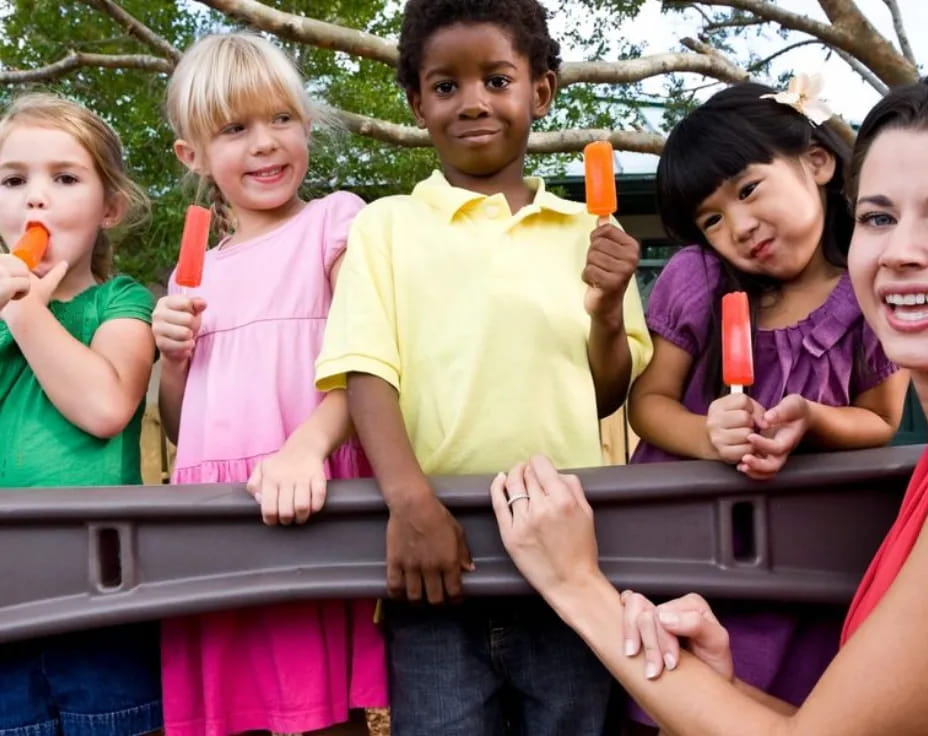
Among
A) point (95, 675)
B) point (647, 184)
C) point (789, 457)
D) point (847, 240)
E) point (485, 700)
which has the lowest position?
point (485, 700)

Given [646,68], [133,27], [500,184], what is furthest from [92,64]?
[500,184]

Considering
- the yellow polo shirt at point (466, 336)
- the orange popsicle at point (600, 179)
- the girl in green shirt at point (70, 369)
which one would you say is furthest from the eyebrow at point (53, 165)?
the orange popsicle at point (600, 179)

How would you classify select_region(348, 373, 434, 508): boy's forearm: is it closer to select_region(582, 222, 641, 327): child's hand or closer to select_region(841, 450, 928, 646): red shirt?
select_region(582, 222, 641, 327): child's hand

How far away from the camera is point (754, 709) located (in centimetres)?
121

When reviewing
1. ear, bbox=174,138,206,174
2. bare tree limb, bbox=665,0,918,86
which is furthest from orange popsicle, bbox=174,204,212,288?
bare tree limb, bbox=665,0,918,86

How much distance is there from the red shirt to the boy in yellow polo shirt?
514 mm

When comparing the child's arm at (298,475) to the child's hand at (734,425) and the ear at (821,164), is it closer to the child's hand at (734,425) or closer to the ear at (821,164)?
the child's hand at (734,425)

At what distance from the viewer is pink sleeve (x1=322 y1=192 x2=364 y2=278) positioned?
1975 mm

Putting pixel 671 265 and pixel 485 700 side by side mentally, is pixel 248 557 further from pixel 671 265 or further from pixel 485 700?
pixel 671 265

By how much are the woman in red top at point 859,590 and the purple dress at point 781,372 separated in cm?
19

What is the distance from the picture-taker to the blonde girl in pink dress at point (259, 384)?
5.23 ft

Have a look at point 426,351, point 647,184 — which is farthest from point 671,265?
point 647,184

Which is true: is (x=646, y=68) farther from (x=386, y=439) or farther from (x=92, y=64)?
(x=386, y=439)

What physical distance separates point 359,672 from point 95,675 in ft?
1.40
